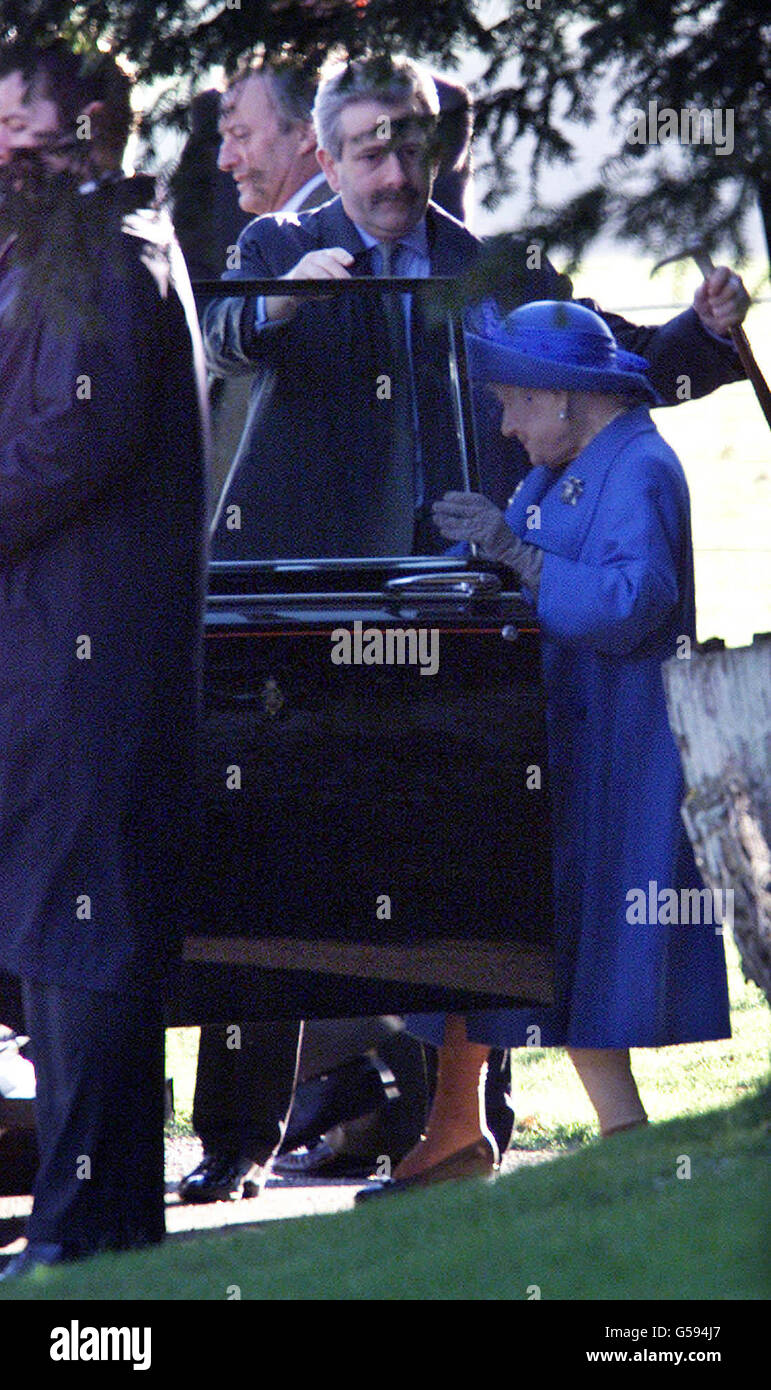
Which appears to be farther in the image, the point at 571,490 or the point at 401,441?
the point at 571,490

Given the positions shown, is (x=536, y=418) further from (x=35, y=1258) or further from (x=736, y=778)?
(x=35, y=1258)

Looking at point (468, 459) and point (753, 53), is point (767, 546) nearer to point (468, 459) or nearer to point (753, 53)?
point (468, 459)

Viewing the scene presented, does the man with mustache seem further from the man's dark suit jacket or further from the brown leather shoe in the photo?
the brown leather shoe

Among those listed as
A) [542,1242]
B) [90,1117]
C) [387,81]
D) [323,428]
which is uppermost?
[387,81]

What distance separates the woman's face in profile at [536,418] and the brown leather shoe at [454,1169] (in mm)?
1606

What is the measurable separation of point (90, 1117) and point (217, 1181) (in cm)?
138

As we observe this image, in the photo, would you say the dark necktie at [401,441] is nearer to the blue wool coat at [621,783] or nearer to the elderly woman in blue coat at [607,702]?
the elderly woman in blue coat at [607,702]

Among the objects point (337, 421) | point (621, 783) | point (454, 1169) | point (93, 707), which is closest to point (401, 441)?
point (337, 421)

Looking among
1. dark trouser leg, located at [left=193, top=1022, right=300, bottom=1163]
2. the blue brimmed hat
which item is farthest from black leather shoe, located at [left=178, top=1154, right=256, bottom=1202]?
the blue brimmed hat

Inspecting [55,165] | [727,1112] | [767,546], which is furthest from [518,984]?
[767,546]

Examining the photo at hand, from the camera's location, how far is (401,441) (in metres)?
4.87

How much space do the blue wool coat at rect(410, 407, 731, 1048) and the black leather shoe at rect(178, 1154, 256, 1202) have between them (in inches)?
28.8

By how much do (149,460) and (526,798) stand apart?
46.0 inches

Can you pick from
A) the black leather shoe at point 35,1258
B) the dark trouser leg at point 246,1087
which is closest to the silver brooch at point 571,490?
the dark trouser leg at point 246,1087
